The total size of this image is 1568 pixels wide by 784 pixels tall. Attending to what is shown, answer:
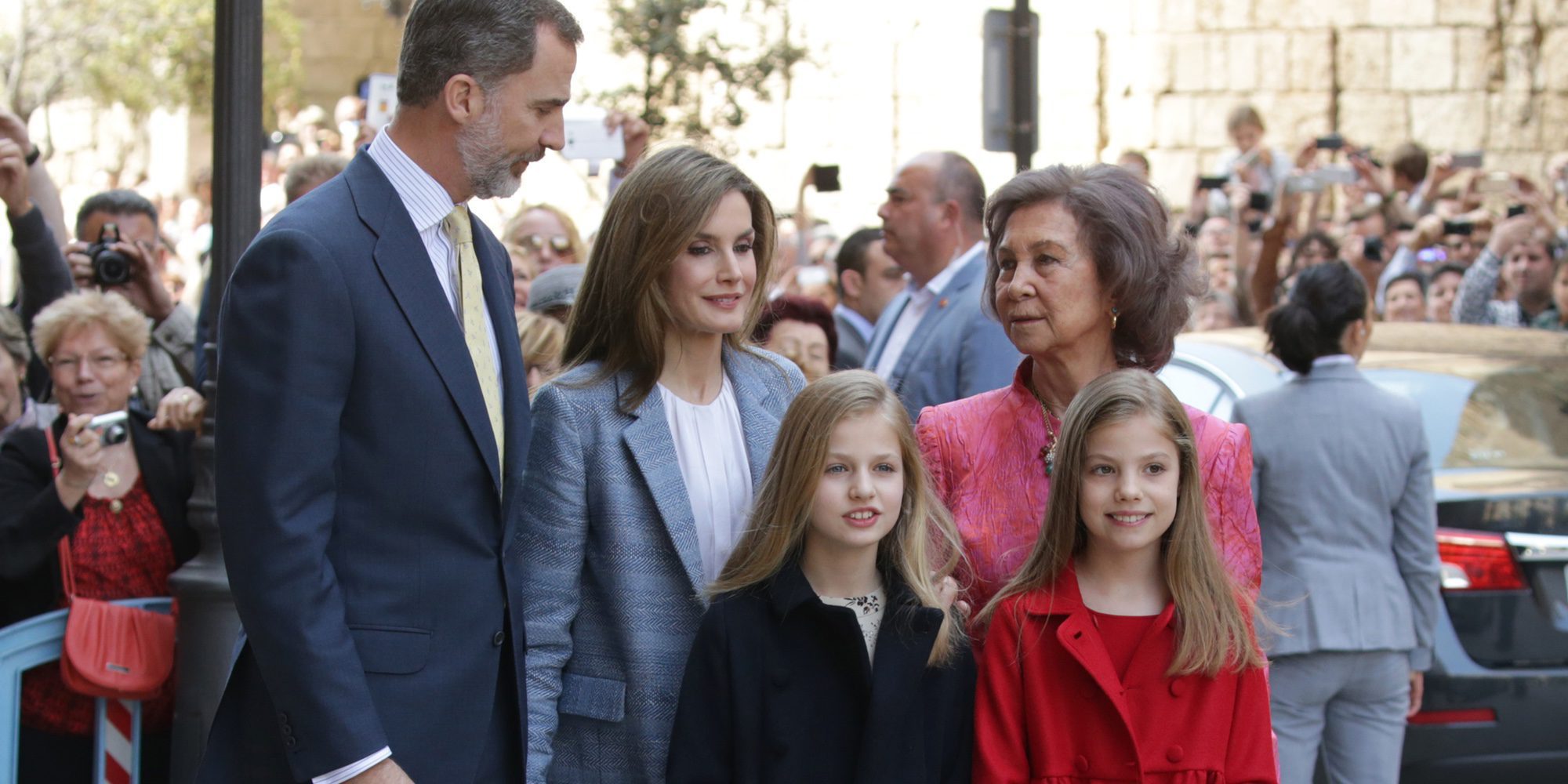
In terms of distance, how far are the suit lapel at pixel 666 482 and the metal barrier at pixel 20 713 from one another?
79.8 inches

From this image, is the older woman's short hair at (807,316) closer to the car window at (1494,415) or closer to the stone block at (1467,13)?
the car window at (1494,415)

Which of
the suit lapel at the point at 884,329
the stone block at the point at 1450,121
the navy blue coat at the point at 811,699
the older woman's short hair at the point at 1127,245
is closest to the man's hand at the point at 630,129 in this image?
the suit lapel at the point at 884,329

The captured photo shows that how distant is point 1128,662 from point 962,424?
54 centimetres

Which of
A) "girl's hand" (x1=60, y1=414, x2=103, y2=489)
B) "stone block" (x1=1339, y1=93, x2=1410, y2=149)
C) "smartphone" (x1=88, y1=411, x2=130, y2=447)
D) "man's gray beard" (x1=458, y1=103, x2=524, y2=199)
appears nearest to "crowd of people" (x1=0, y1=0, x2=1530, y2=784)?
"man's gray beard" (x1=458, y1=103, x2=524, y2=199)

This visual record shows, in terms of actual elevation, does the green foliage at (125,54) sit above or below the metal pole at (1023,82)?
above

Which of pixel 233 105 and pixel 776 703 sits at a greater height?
pixel 233 105

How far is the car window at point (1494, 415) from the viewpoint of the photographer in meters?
5.48

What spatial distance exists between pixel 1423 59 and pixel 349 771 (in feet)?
55.1

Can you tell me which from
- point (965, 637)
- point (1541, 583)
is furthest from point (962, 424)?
point (1541, 583)

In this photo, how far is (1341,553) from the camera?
4.91 meters

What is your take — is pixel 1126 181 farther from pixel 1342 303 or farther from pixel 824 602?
pixel 1342 303

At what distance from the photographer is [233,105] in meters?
4.56

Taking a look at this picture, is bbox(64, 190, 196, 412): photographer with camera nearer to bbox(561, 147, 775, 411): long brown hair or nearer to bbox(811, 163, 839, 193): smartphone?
bbox(561, 147, 775, 411): long brown hair

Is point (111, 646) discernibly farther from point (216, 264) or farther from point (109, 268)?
point (109, 268)
